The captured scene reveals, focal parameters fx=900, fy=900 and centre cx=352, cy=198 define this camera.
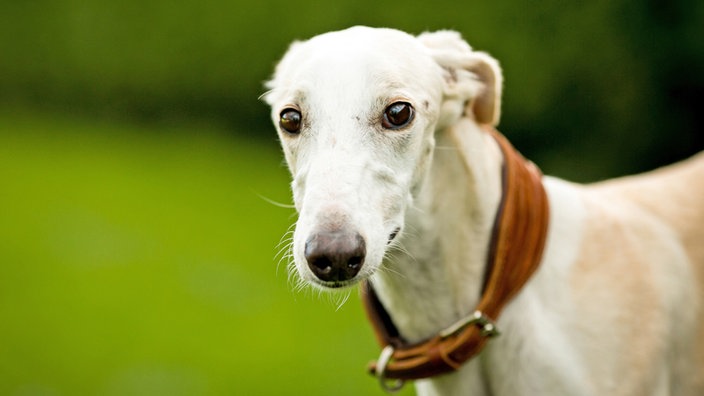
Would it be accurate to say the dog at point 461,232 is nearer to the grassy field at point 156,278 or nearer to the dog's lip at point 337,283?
the dog's lip at point 337,283

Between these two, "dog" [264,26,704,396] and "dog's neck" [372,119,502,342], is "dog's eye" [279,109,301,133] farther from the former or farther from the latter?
"dog's neck" [372,119,502,342]

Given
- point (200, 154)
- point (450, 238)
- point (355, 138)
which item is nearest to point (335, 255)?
point (355, 138)

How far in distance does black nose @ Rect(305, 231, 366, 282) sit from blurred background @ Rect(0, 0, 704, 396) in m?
1.61

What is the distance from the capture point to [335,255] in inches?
76.2

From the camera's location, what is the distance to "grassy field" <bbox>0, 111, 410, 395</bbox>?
17.5ft

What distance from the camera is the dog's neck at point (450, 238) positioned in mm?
2424

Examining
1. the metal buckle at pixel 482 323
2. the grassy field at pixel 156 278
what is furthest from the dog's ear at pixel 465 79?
the grassy field at pixel 156 278

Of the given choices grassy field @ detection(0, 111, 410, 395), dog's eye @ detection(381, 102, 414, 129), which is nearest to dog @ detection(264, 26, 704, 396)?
dog's eye @ detection(381, 102, 414, 129)

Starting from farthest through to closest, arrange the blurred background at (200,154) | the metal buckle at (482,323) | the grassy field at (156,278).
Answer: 1. the blurred background at (200,154)
2. the grassy field at (156,278)
3. the metal buckle at (482,323)

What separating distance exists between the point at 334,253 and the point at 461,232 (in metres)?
0.61

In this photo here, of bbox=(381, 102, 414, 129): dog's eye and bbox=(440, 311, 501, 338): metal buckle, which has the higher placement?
bbox=(381, 102, 414, 129): dog's eye

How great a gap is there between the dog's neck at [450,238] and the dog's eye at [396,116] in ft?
0.89

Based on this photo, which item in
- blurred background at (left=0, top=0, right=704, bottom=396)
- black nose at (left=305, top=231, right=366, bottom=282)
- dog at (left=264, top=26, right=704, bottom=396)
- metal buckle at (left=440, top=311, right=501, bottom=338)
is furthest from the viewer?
blurred background at (left=0, top=0, right=704, bottom=396)

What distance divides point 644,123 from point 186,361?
403 centimetres
